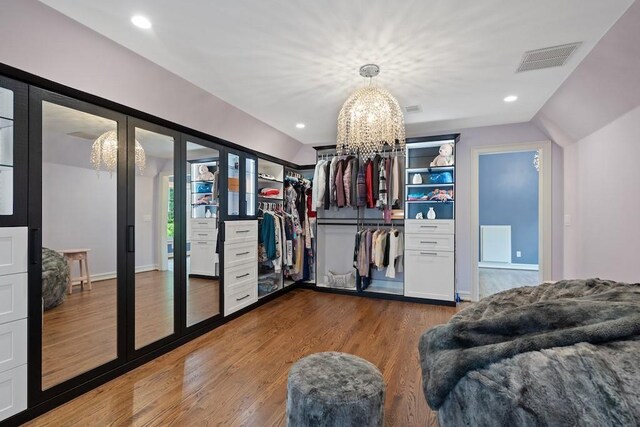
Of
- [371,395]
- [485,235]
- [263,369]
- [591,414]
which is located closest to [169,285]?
[263,369]

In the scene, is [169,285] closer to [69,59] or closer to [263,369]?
[263,369]

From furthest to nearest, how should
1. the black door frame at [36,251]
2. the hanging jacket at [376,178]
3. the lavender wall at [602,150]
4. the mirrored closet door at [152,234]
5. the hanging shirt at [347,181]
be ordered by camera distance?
the hanging shirt at [347,181]
the hanging jacket at [376,178]
the mirrored closet door at [152,234]
the lavender wall at [602,150]
the black door frame at [36,251]

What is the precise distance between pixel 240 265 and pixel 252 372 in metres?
1.53

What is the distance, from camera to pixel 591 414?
35.0 inches

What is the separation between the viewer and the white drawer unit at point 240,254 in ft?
11.1

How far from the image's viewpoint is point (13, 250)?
167 centimetres

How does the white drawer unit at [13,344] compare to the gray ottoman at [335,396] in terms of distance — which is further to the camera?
the white drawer unit at [13,344]

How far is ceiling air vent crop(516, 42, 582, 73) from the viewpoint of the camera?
2182mm

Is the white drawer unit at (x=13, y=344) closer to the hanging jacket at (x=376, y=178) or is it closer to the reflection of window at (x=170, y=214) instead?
the reflection of window at (x=170, y=214)

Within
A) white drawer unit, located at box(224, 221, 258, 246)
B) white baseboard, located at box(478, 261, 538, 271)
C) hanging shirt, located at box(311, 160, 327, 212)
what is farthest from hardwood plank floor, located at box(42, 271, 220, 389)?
white baseboard, located at box(478, 261, 538, 271)

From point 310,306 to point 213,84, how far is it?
2908mm

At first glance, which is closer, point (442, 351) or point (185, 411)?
point (442, 351)

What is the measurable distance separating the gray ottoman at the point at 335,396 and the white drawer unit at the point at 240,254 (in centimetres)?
216

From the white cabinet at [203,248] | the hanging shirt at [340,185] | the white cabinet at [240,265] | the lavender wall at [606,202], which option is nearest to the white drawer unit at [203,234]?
the white cabinet at [203,248]
